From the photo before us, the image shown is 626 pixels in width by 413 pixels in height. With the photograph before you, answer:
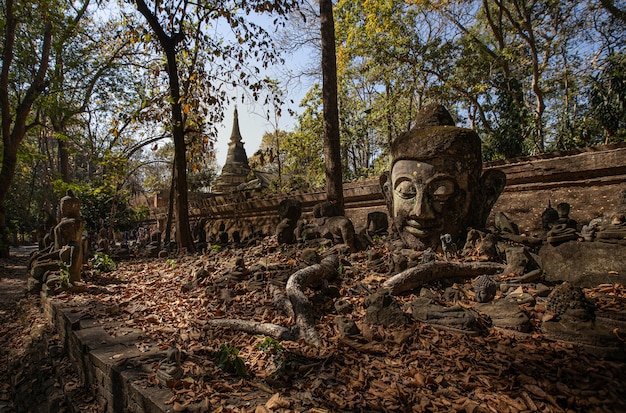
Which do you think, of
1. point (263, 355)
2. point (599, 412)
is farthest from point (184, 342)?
point (599, 412)

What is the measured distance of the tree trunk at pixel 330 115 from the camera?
21.1 feet

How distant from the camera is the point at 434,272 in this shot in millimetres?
3500

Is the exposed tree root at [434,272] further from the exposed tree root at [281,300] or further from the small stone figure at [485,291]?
the exposed tree root at [281,300]

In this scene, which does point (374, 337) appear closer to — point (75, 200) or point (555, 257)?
point (555, 257)

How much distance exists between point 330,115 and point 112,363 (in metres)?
5.19

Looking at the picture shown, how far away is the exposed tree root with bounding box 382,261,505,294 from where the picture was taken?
3406mm

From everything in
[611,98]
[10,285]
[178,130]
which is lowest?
[10,285]

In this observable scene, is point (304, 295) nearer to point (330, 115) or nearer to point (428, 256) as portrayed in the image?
point (428, 256)

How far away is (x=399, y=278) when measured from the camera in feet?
11.2

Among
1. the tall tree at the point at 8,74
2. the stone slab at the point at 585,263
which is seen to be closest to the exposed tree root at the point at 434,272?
the stone slab at the point at 585,263

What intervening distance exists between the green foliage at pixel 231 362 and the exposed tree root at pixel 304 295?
0.61 meters

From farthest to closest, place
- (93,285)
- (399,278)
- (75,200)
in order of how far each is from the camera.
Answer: (75,200) → (93,285) → (399,278)

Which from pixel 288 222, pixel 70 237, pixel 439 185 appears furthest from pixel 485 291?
pixel 70 237

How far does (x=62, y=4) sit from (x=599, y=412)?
15562 mm
